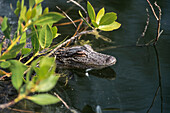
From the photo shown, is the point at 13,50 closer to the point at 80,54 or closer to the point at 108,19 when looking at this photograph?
the point at 108,19

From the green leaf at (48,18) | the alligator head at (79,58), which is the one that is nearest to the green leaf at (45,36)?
the green leaf at (48,18)

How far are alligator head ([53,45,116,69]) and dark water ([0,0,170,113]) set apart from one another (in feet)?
0.61

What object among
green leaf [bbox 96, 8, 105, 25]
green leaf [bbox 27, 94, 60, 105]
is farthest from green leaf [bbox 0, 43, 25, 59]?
green leaf [bbox 96, 8, 105, 25]

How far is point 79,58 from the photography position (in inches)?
126

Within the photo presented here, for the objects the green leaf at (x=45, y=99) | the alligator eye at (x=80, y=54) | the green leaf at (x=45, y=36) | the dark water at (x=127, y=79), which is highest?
the green leaf at (x=45, y=36)

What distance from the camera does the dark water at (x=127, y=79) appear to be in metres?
2.29

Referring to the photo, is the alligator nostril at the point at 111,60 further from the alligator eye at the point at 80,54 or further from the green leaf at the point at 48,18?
the green leaf at the point at 48,18

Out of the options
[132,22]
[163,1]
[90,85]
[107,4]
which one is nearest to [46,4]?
[107,4]

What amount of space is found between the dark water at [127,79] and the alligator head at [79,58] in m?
0.19

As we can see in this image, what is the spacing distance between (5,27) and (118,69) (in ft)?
5.32

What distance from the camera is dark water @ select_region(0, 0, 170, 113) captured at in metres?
2.29

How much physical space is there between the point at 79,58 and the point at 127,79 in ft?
2.35

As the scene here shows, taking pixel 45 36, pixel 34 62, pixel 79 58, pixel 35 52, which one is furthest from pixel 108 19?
pixel 79 58

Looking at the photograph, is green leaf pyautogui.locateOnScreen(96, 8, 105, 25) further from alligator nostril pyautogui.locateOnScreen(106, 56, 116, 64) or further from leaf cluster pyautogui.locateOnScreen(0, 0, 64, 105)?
alligator nostril pyautogui.locateOnScreen(106, 56, 116, 64)
